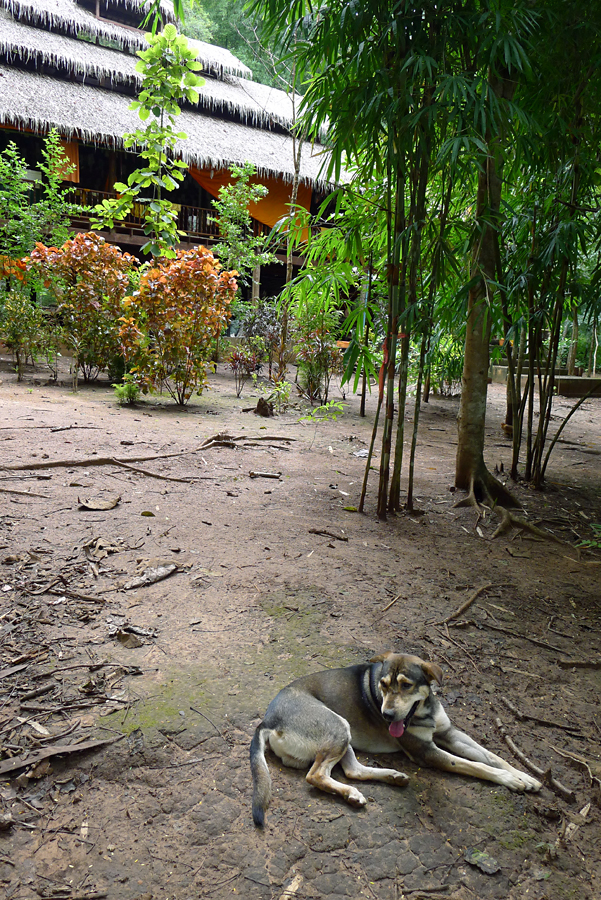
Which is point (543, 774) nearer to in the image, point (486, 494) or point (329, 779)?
point (329, 779)

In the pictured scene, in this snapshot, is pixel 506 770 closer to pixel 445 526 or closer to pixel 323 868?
pixel 323 868

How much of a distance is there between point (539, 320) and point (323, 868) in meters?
4.15

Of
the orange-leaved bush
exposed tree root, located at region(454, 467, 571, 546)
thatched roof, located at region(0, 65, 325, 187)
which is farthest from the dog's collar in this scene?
thatched roof, located at region(0, 65, 325, 187)

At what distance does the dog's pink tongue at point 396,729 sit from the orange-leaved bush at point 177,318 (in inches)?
233

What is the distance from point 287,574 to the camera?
3061 millimetres

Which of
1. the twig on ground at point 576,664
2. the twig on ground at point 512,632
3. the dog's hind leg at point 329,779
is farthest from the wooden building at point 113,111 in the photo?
the dog's hind leg at point 329,779

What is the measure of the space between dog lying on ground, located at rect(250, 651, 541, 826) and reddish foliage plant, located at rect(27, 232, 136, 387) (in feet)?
21.8

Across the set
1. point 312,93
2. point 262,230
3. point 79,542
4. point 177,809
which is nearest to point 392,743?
point 177,809

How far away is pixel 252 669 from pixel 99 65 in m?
14.0

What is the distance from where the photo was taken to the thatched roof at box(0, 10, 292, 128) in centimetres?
1187

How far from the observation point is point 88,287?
768cm

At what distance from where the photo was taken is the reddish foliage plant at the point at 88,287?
763 cm

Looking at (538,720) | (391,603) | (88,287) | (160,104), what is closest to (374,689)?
(538,720)

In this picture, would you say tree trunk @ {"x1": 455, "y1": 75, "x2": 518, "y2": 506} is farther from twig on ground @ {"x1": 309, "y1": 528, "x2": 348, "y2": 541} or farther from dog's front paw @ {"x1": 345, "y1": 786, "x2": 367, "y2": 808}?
dog's front paw @ {"x1": 345, "y1": 786, "x2": 367, "y2": 808}
